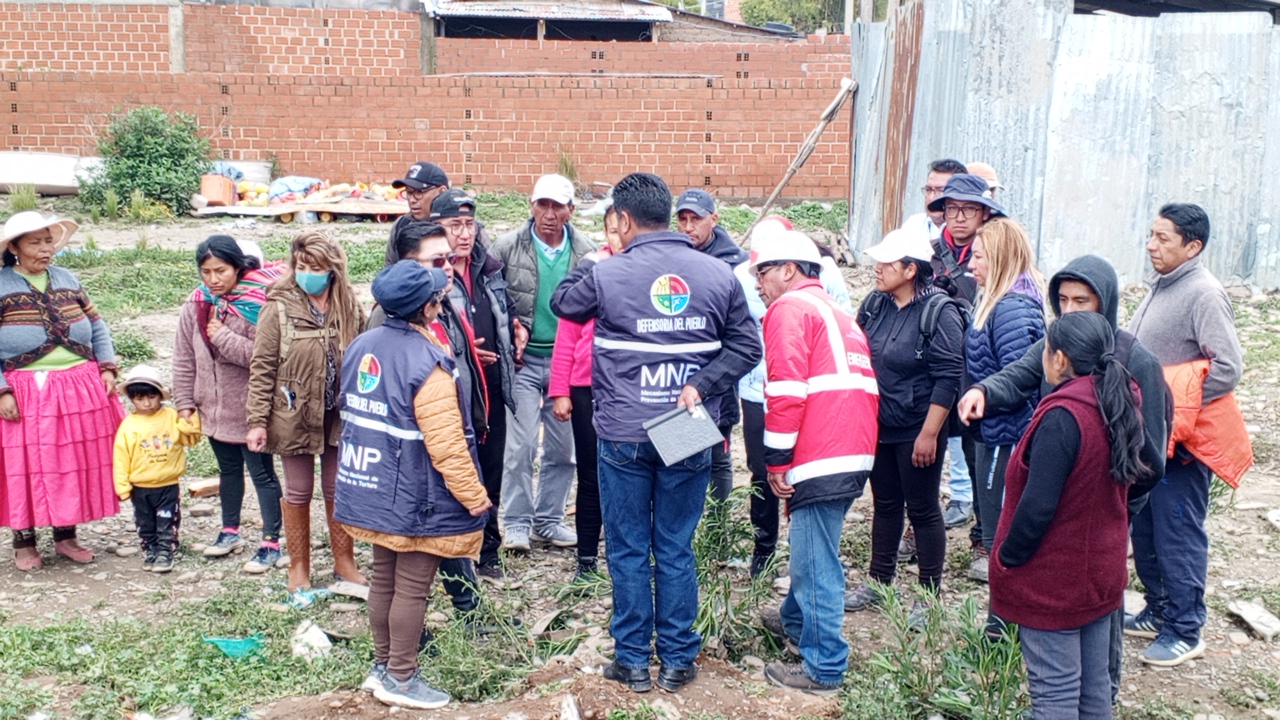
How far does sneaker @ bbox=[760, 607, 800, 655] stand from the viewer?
462 cm

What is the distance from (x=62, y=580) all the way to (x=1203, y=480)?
509 centimetres

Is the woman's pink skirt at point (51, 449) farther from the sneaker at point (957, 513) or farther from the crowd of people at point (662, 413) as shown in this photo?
the sneaker at point (957, 513)

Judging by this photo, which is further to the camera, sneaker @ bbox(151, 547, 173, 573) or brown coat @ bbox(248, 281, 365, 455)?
sneaker @ bbox(151, 547, 173, 573)

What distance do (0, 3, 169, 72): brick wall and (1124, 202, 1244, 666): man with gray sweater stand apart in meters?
19.8

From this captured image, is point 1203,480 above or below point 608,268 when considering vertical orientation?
below

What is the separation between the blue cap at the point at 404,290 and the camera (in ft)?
13.2

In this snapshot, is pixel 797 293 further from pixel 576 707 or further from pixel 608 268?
pixel 576 707

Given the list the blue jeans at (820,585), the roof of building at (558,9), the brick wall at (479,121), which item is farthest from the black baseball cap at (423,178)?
the roof of building at (558,9)

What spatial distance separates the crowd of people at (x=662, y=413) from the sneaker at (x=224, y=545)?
0.02 m

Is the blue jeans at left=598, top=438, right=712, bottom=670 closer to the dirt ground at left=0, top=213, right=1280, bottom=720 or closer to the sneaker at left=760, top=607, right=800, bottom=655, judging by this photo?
the dirt ground at left=0, top=213, right=1280, bottom=720

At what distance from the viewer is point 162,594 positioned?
527cm

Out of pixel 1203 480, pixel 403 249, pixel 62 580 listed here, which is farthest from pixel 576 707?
pixel 62 580

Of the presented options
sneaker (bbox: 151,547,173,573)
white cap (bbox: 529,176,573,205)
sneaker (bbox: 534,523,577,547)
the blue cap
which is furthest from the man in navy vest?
sneaker (bbox: 151,547,173,573)

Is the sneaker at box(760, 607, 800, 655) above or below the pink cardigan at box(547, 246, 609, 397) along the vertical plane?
below
